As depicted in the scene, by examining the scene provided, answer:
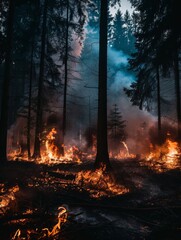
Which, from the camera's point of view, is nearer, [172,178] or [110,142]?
[172,178]

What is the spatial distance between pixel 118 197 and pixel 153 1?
8.34 meters

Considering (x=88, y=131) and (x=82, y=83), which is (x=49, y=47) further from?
(x=82, y=83)

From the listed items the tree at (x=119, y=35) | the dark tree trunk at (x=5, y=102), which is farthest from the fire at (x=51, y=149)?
the tree at (x=119, y=35)

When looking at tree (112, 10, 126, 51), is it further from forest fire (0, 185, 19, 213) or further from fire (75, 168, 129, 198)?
forest fire (0, 185, 19, 213)

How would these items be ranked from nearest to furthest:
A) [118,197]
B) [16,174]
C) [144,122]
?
[118,197]
[16,174]
[144,122]

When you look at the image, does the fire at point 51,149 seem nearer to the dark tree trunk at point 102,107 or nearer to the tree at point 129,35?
the dark tree trunk at point 102,107

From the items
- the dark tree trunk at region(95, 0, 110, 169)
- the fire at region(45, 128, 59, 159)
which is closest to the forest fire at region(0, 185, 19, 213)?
the dark tree trunk at region(95, 0, 110, 169)

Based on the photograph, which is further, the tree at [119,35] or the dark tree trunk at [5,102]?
the tree at [119,35]

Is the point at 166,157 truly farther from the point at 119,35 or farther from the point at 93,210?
the point at 119,35

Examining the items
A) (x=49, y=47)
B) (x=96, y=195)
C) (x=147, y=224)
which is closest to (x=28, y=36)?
(x=49, y=47)

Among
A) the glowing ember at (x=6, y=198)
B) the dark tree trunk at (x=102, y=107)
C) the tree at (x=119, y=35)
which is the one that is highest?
the tree at (x=119, y=35)

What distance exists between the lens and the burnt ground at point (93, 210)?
3.50 m

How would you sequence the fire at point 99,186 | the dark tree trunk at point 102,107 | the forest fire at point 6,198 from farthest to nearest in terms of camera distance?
1. the dark tree trunk at point 102,107
2. the fire at point 99,186
3. the forest fire at point 6,198

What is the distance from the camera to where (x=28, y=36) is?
660 inches
